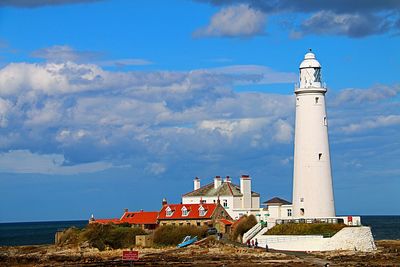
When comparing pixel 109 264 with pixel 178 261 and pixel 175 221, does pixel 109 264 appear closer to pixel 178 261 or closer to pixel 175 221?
pixel 178 261

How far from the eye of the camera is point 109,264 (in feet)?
152

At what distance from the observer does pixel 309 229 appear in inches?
2052

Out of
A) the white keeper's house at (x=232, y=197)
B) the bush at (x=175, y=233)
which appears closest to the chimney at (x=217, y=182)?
the white keeper's house at (x=232, y=197)

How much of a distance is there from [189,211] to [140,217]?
4.88 meters

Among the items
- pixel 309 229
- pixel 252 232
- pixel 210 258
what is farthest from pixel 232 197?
pixel 210 258

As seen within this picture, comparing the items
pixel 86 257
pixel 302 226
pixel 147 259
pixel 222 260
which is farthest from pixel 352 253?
pixel 86 257

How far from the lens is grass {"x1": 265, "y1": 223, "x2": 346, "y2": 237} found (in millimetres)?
51594

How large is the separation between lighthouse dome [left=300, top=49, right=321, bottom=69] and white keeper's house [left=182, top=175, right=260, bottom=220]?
13.6 m

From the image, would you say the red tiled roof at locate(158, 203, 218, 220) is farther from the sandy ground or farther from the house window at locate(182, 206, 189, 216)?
the sandy ground

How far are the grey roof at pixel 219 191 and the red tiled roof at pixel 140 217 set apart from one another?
431 cm

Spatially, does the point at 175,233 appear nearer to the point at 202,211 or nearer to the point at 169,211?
the point at 202,211

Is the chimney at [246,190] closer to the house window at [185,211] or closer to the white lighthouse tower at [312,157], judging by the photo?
the house window at [185,211]

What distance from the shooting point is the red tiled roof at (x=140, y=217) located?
6500 centimetres

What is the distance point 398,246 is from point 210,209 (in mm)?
14115
